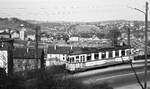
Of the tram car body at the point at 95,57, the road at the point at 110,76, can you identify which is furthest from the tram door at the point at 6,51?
the road at the point at 110,76

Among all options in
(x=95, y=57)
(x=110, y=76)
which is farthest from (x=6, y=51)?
(x=110, y=76)

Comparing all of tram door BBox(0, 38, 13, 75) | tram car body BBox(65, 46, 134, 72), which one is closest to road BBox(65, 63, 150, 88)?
tram car body BBox(65, 46, 134, 72)

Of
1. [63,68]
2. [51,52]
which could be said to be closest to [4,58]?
[51,52]

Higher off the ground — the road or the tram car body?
the tram car body

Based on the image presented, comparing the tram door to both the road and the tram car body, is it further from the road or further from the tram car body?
the road

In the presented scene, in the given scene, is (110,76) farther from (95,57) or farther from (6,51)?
(6,51)

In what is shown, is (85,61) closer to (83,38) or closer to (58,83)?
(58,83)
